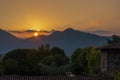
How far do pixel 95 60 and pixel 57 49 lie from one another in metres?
26.7

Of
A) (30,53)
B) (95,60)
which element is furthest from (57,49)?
(95,60)

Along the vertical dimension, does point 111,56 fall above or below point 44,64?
below

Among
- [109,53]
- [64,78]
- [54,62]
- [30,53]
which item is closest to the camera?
[64,78]

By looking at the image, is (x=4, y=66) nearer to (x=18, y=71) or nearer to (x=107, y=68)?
(x=18, y=71)

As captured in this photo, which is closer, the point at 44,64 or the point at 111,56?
the point at 111,56

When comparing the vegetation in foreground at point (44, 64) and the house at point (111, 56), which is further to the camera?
the vegetation in foreground at point (44, 64)

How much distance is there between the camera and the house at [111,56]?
97.8 ft

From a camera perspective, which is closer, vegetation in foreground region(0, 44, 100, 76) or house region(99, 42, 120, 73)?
house region(99, 42, 120, 73)

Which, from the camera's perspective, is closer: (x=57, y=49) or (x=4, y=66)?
(x=4, y=66)

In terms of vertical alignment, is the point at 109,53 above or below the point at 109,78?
above

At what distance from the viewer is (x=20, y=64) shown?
215 ft

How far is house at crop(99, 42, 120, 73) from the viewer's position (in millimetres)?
29805

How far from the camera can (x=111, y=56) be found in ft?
100

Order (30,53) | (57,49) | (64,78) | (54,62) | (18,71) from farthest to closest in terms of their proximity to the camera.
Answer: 1. (57,49)
2. (30,53)
3. (54,62)
4. (18,71)
5. (64,78)
